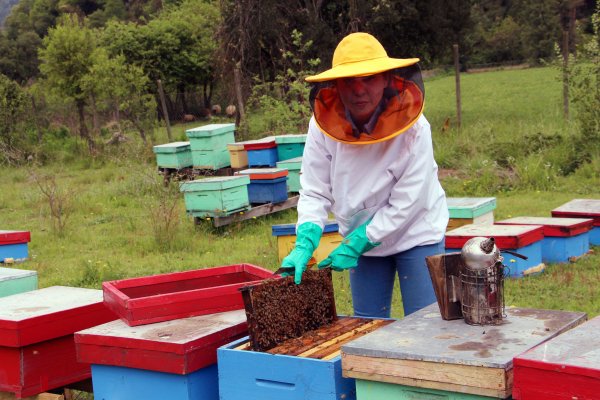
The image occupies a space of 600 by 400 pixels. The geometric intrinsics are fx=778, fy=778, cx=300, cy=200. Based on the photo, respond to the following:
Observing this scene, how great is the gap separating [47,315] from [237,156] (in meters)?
6.04

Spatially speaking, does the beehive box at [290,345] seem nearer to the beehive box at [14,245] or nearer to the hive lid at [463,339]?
the hive lid at [463,339]

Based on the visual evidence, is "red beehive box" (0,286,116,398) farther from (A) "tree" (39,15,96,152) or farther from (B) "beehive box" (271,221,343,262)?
(A) "tree" (39,15,96,152)

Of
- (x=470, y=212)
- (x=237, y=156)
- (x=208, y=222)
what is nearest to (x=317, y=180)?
(x=470, y=212)

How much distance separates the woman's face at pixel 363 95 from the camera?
108 inches

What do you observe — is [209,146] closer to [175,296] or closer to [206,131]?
[206,131]

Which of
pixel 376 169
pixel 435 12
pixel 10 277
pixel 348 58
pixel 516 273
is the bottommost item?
pixel 516 273

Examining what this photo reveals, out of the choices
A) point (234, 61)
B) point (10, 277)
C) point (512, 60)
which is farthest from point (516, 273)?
point (512, 60)

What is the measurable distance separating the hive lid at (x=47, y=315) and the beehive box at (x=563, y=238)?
11.2 feet

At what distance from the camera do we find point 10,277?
3947mm

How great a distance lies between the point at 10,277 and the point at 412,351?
252 centimetres

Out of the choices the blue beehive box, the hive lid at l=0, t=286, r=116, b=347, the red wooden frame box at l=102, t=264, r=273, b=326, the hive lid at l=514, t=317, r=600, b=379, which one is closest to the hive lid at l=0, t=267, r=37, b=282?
the hive lid at l=0, t=286, r=116, b=347

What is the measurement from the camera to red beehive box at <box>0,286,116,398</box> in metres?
3.11

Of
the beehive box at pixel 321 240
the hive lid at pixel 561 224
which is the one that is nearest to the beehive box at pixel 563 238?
the hive lid at pixel 561 224

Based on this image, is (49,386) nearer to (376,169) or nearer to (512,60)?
(376,169)
